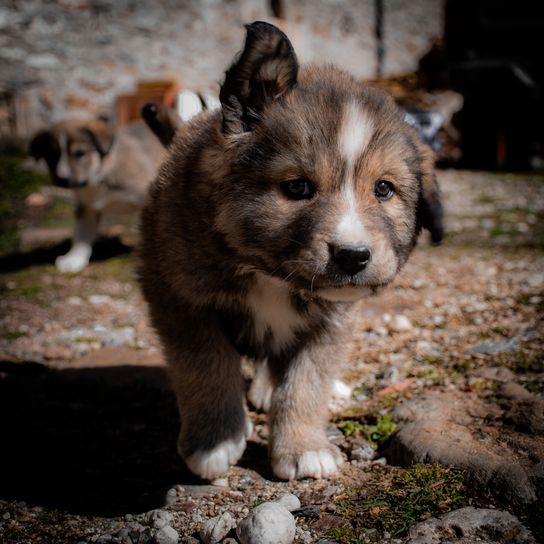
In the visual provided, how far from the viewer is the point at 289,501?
98.3 inches

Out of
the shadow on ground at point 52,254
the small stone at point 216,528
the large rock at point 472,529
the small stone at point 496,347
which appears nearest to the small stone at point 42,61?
the shadow on ground at point 52,254

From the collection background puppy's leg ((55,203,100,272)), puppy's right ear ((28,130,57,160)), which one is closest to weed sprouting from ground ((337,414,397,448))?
background puppy's leg ((55,203,100,272))

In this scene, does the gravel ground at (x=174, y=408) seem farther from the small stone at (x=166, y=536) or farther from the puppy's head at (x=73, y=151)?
the puppy's head at (x=73, y=151)

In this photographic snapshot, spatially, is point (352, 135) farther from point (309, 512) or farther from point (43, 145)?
point (43, 145)

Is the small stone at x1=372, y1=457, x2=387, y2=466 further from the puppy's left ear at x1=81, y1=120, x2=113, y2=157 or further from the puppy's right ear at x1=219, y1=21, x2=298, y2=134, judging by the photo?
the puppy's left ear at x1=81, y1=120, x2=113, y2=157

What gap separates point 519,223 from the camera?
24.9ft

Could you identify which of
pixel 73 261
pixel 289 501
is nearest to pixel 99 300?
pixel 73 261

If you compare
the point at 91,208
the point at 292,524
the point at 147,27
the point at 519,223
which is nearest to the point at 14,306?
the point at 91,208

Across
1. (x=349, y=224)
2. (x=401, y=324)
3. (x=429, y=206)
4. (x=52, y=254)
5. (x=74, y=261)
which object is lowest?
(x=52, y=254)

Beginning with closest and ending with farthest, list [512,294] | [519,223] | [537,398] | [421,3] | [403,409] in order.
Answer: [537,398] → [403,409] → [512,294] → [519,223] → [421,3]

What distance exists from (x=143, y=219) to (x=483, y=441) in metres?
1.86

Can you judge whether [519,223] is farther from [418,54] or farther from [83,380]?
[418,54]

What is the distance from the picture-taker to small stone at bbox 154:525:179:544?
227cm

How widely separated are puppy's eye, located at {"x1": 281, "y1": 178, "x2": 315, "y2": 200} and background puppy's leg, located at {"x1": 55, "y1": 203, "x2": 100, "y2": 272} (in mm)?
5030
